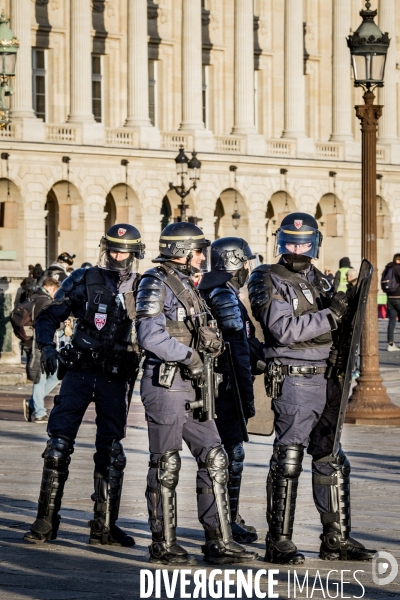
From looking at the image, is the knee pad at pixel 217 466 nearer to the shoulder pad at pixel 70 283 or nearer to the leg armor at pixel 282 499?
the leg armor at pixel 282 499

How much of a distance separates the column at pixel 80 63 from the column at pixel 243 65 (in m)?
6.96

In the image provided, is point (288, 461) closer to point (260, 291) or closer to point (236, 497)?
point (260, 291)

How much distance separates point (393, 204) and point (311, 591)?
2276 inches

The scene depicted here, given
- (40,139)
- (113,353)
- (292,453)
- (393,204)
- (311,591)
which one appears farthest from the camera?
(393,204)

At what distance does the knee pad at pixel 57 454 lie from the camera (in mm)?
9250

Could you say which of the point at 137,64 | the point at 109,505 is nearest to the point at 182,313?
the point at 109,505

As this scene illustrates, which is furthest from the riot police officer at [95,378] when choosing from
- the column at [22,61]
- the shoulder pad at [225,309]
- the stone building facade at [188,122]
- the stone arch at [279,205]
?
the stone arch at [279,205]

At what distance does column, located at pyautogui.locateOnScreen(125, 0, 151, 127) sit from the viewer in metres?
57.0

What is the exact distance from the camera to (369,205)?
16.7 meters

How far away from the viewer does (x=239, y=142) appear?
60.0 meters

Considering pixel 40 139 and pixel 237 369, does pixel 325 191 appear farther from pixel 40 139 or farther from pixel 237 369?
pixel 237 369

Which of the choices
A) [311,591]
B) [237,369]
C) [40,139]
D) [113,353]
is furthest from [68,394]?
[40,139]

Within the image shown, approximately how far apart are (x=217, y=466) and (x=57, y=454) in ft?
3.46

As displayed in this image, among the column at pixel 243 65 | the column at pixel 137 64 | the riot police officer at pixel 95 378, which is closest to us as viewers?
the riot police officer at pixel 95 378
